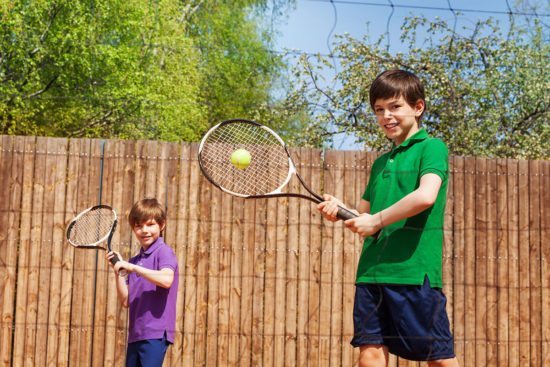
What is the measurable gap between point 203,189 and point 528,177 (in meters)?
2.39

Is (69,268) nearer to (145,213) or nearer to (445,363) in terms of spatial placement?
Result: (145,213)

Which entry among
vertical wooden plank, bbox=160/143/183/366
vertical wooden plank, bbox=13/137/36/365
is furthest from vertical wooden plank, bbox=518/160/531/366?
vertical wooden plank, bbox=13/137/36/365

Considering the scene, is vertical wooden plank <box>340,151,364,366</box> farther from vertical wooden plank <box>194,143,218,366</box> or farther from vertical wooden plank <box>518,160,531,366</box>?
vertical wooden plank <box>518,160,531,366</box>

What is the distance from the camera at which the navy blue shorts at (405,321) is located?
301 centimetres

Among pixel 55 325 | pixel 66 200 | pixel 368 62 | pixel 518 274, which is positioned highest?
pixel 368 62

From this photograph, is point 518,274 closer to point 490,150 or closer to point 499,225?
point 499,225

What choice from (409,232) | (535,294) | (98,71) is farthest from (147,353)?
(98,71)

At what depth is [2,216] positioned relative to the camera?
18.7ft

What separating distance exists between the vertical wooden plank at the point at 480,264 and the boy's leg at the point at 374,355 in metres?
2.99

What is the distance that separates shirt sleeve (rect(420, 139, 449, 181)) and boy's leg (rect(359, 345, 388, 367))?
0.67 metres

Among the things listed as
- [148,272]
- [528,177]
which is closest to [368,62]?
[528,177]

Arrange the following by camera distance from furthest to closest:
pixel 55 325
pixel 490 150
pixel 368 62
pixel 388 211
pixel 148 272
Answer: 1. pixel 368 62
2. pixel 490 150
3. pixel 55 325
4. pixel 148 272
5. pixel 388 211

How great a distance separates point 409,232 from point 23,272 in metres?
3.45

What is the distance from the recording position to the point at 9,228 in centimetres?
569
